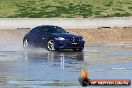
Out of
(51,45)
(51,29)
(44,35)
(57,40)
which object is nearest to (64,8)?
(51,29)

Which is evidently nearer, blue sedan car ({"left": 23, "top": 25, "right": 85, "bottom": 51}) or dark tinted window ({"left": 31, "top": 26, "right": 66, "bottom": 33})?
blue sedan car ({"left": 23, "top": 25, "right": 85, "bottom": 51})

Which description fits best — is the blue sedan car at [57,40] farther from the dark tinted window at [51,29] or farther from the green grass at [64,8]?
the green grass at [64,8]

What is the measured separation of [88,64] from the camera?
23.6 meters

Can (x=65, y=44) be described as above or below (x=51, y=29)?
below

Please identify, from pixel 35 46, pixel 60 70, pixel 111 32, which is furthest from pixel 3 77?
pixel 111 32

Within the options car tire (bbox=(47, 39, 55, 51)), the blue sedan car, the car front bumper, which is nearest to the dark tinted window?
the blue sedan car

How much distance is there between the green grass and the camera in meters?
59.5

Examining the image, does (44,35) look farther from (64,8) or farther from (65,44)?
(64,8)

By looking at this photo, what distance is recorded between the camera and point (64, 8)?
206 feet

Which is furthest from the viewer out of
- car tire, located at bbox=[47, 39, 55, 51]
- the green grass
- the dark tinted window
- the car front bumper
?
the green grass

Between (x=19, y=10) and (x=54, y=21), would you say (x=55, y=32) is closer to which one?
(x=54, y=21)

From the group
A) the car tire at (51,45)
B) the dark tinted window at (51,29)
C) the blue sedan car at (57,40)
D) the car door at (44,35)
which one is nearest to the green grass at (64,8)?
the dark tinted window at (51,29)

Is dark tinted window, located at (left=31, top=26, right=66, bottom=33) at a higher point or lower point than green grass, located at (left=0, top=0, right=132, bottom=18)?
lower

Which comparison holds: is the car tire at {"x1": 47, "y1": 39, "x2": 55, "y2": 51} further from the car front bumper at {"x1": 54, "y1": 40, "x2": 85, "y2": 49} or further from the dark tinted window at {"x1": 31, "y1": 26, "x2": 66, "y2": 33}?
the dark tinted window at {"x1": 31, "y1": 26, "x2": 66, "y2": 33}
